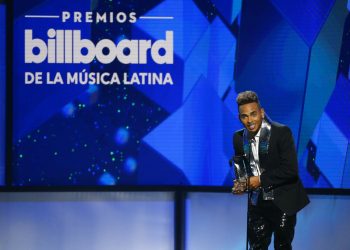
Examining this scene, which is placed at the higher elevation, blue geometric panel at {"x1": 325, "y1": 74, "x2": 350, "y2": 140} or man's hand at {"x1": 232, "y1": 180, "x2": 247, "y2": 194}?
blue geometric panel at {"x1": 325, "y1": 74, "x2": 350, "y2": 140}

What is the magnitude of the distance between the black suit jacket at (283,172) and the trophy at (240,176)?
0.33ft

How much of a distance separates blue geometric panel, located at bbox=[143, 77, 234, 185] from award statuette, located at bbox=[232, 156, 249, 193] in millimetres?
1357

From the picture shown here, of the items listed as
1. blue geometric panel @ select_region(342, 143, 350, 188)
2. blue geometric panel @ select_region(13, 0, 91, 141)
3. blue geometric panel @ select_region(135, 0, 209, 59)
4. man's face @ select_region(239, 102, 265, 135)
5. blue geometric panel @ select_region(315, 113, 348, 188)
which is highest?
blue geometric panel @ select_region(135, 0, 209, 59)

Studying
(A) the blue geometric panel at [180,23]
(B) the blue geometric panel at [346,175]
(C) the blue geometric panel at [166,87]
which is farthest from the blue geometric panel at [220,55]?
(B) the blue geometric panel at [346,175]

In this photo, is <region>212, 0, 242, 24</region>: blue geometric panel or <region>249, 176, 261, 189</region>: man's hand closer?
<region>249, 176, 261, 189</region>: man's hand

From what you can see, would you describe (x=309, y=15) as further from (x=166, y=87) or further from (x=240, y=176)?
(x=240, y=176)

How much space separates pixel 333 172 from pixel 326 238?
57 centimetres

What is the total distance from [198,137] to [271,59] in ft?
2.81

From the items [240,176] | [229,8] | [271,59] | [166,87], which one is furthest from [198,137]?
[240,176]

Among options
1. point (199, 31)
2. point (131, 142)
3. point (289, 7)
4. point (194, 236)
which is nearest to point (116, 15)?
point (199, 31)

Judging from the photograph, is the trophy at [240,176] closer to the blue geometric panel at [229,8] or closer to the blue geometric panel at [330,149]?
the blue geometric panel at [330,149]

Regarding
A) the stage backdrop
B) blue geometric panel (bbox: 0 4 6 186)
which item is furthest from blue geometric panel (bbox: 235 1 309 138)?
blue geometric panel (bbox: 0 4 6 186)

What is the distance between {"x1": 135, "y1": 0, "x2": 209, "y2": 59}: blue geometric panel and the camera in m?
5.04

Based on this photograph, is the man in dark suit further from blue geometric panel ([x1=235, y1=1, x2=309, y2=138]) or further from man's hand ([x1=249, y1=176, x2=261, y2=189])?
blue geometric panel ([x1=235, y1=1, x2=309, y2=138])
